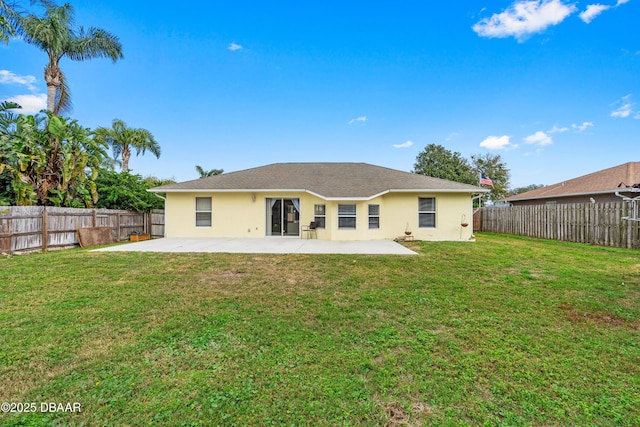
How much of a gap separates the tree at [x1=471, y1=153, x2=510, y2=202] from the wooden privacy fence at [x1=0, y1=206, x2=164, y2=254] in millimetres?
33644

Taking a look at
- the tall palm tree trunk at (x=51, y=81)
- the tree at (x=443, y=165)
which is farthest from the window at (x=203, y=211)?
the tree at (x=443, y=165)

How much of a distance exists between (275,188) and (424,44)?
10.3m

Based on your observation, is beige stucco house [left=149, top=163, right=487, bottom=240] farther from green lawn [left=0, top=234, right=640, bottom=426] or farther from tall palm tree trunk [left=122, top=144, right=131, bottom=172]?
tall palm tree trunk [left=122, top=144, right=131, bottom=172]

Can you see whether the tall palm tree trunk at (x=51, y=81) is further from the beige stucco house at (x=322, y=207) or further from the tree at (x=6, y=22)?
the beige stucco house at (x=322, y=207)

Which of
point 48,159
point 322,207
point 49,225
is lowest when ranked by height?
point 49,225

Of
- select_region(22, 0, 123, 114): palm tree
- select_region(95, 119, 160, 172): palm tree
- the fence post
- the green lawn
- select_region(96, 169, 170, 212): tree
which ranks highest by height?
select_region(22, 0, 123, 114): palm tree

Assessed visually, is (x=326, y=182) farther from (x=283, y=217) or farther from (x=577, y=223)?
(x=577, y=223)

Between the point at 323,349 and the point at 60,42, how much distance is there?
18.8 m

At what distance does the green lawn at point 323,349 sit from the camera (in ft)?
6.82

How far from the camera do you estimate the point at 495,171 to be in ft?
104

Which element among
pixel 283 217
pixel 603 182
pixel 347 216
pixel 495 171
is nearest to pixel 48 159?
pixel 283 217

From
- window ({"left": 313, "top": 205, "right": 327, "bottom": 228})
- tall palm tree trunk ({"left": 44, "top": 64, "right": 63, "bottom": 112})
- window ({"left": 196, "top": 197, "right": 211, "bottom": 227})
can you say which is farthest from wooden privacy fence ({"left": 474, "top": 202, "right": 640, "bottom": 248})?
tall palm tree trunk ({"left": 44, "top": 64, "right": 63, "bottom": 112})

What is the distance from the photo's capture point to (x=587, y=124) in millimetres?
16891

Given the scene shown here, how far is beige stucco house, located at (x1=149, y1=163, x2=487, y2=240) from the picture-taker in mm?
11977
